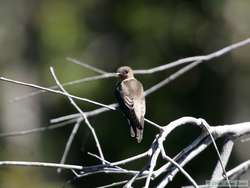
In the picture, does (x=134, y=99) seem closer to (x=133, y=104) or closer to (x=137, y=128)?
(x=133, y=104)

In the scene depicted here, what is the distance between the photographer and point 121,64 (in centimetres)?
1684

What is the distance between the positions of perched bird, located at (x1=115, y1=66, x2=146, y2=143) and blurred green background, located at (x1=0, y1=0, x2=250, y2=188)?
6.75m

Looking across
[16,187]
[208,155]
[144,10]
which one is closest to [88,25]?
[144,10]

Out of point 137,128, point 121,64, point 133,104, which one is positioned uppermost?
point 121,64

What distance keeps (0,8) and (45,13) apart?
1.33 metres

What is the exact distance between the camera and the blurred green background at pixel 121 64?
15359 mm

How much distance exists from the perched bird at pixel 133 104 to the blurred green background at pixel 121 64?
6750 millimetres

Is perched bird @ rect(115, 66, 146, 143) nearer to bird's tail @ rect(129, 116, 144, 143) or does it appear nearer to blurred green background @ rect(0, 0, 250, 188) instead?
bird's tail @ rect(129, 116, 144, 143)

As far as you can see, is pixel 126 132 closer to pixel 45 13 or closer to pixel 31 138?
pixel 31 138

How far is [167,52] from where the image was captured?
1630 centimetres

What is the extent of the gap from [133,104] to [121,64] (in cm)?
1041

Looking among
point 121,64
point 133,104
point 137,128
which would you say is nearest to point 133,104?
point 133,104

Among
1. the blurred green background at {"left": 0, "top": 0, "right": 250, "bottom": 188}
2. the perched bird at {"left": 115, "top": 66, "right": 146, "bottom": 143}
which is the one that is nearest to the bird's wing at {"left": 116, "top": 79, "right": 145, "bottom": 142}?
the perched bird at {"left": 115, "top": 66, "right": 146, "bottom": 143}

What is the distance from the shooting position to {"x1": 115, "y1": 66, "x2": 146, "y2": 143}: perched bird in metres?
6.25
